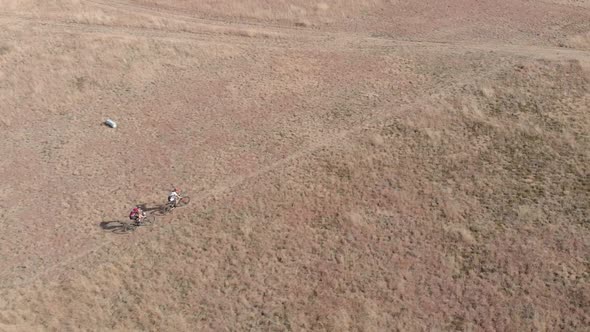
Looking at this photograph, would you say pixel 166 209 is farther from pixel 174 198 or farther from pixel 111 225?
pixel 111 225

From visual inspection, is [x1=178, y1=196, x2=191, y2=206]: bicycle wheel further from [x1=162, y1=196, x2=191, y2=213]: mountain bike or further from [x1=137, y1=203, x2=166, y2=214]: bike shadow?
[x1=137, y1=203, x2=166, y2=214]: bike shadow

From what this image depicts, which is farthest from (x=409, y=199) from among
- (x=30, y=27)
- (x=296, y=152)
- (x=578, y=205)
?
(x=30, y=27)

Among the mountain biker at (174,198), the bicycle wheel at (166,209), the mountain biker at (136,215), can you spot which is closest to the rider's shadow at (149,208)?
the bicycle wheel at (166,209)

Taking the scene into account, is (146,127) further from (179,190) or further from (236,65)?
(236,65)

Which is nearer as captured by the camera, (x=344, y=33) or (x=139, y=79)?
(x=139, y=79)

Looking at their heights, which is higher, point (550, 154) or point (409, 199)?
point (550, 154)

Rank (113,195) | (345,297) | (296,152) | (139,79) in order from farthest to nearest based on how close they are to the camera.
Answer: (139,79)
(296,152)
(113,195)
(345,297)

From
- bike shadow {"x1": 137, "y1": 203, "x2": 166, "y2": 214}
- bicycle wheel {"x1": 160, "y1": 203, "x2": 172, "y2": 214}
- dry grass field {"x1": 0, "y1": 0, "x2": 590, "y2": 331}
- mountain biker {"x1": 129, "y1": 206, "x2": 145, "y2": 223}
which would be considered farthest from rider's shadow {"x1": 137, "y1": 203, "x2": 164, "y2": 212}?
mountain biker {"x1": 129, "y1": 206, "x2": 145, "y2": 223}

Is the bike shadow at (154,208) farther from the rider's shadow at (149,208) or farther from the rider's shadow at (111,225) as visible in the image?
the rider's shadow at (111,225)
